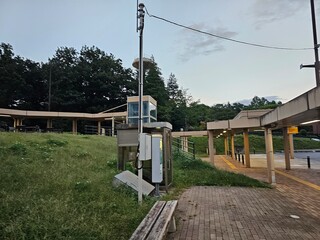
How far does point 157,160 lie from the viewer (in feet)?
22.9

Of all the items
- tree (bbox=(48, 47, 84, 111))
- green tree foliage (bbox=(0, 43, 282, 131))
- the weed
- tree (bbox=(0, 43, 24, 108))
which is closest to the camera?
the weed

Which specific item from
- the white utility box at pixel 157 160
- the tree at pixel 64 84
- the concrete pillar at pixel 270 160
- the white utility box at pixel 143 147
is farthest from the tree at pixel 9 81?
the white utility box at pixel 143 147

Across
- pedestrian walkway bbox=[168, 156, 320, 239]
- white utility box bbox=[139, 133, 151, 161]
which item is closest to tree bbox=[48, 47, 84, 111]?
pedestrian walkway bbox=[168, 156, 320, 239]

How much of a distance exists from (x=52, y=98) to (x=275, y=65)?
3762 centimetres

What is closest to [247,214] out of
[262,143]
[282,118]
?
[282,118]

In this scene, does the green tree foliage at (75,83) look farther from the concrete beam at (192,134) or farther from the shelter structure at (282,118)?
the shelter structure at (282,118)

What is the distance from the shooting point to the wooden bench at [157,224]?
314 cm

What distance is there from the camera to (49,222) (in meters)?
3.58

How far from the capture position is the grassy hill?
11.3 ft

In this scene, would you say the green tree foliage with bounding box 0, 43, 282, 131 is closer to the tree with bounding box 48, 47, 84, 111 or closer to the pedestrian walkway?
the tree with bounding box 48, 47, 84, 111

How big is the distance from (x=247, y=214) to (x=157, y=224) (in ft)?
8.94

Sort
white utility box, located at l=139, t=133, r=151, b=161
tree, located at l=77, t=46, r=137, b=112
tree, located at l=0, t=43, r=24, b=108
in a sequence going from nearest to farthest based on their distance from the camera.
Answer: white utility box, located at l=139, t=133, r=151, b=161 < tree, located at l=0, t=43, r=24, b=108 < tree, located at l=77, t=46, r=137, b=112

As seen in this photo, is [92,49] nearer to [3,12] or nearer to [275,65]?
[275,65]

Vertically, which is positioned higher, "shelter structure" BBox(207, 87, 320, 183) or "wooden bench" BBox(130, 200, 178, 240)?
"shelter structure" BBox(207, 87, 320, 183)
